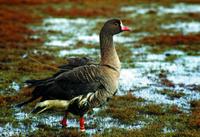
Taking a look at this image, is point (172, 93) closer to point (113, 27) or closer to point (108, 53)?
point (113, 27)

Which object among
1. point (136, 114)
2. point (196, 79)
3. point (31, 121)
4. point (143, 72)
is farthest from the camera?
point (143, 72)

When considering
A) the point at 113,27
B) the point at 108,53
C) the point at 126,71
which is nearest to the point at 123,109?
the point at 108,53

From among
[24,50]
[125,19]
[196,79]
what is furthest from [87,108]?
[125,19]

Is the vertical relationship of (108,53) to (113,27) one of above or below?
below

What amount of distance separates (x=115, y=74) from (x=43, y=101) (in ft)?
6.12

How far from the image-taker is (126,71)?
1986 cm

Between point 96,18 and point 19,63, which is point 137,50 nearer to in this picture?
point 19,63

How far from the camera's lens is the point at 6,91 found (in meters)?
15.6

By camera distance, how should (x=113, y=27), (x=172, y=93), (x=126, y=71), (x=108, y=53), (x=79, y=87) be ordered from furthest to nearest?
(x=126, y=71) → (x=172, y=93) → (x=113, y=27) → (x=108, y=53) → (x=79, y=87)

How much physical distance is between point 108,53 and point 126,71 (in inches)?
348

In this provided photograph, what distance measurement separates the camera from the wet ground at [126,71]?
11.8 m

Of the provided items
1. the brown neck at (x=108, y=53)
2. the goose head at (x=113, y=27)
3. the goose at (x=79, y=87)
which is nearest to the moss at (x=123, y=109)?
the goose at (x=79, y=87)

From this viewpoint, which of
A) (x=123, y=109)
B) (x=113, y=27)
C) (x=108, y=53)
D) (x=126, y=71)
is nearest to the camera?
(x=108, y=53)

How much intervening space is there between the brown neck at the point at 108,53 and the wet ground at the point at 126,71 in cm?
136
